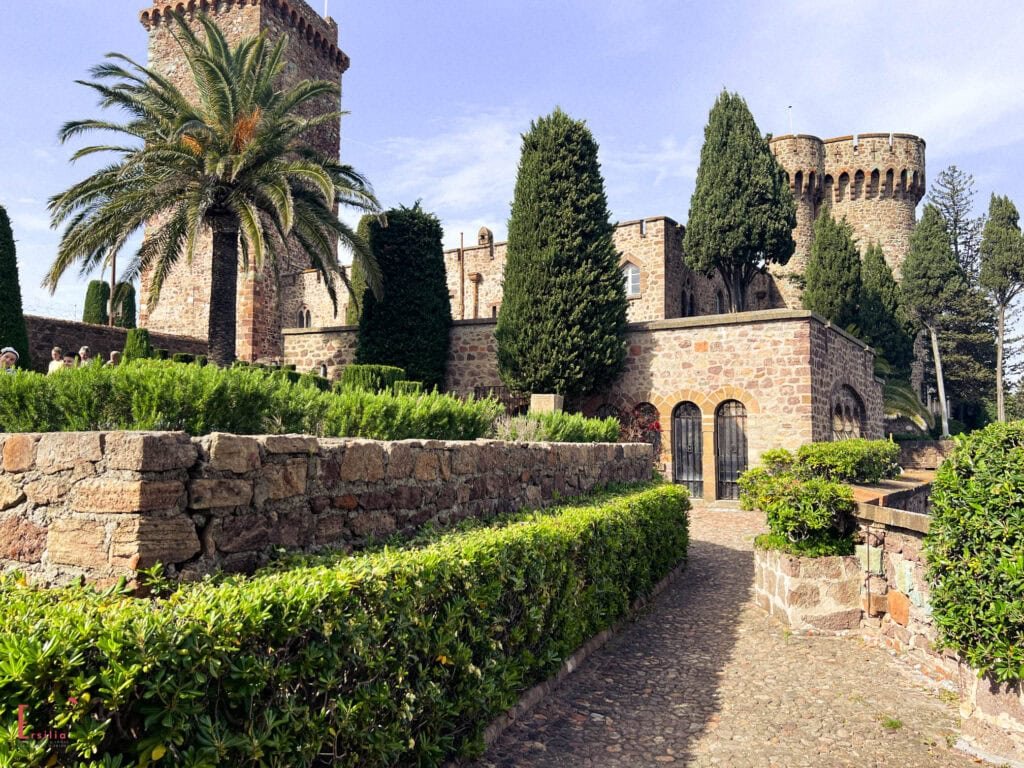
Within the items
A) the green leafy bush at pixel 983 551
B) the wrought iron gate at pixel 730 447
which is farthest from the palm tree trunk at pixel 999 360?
the green leafy bush at pixel 983 551

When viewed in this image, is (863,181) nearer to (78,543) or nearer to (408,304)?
(408,304)

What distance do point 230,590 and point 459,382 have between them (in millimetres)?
16412

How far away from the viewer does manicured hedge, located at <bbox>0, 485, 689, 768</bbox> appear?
2.02m

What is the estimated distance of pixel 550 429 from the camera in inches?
359

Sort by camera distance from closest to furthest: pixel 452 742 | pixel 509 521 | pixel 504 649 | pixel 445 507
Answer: pixel 452 742 < pixel 504 649 < pixel 445 507 < pixel 509 521

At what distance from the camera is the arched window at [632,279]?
83.3ft

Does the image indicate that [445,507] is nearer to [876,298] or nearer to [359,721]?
[359,721]

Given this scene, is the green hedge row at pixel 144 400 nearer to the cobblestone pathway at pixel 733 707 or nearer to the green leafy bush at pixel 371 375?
the cobblestone pathway at pixel 733 707

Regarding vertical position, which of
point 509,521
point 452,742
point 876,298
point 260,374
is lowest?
point 452,742

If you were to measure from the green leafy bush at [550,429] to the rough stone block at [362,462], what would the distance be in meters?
3.83

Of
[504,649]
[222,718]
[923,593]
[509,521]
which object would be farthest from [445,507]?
[923,593]

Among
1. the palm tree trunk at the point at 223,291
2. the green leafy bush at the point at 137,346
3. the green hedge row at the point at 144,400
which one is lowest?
the green hedge row at the point at 144,400

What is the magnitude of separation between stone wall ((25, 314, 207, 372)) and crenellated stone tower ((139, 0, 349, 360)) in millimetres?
7235

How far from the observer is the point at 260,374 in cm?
455
